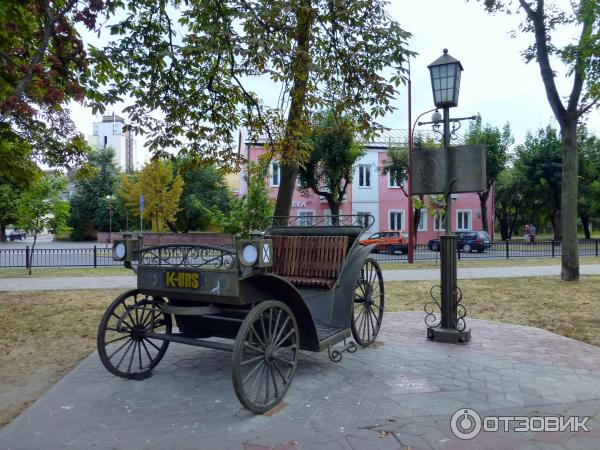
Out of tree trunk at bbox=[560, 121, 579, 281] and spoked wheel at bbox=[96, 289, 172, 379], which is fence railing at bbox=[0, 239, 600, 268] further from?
spoked wheel at bbox=[96, 289, 172, 379]

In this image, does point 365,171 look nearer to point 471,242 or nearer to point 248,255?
point 471,242

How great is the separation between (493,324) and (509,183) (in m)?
40.1

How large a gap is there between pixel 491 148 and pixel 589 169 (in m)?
8.70

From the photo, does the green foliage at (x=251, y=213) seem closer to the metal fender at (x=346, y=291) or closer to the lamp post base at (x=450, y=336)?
the lamp post base at (x=450, y=336)

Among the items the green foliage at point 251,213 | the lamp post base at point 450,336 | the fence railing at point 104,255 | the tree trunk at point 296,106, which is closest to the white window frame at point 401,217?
the fence railing at point 104,255

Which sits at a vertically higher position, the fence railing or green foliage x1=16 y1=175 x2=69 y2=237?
green foliage x1=16 y1=175 x2=69 y2=237

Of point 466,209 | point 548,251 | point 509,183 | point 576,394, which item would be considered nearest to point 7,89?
point 576,394

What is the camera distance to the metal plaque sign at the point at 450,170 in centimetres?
574

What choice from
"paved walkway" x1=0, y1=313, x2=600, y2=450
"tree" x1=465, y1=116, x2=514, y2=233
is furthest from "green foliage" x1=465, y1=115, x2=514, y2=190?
"paved walkway" x1=0, y1=313, x2=600, y2=450

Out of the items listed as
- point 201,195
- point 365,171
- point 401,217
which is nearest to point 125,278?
point 365,171

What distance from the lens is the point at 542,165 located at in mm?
37312

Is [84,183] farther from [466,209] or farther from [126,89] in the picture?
[126,89]

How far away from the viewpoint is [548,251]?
22.5m

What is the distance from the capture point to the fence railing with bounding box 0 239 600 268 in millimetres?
18734
